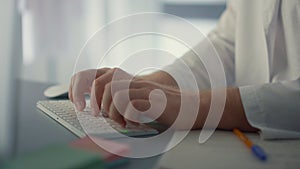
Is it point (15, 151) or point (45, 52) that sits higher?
point (15, 151)

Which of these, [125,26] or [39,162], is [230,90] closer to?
[39,162]

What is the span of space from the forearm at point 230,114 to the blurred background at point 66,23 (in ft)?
4.47

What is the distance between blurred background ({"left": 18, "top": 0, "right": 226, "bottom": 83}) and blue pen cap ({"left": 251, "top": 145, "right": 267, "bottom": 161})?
150cm

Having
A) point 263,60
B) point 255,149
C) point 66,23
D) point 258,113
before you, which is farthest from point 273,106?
point 66,23

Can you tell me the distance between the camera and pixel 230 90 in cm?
74

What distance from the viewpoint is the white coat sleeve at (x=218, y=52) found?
1.04m

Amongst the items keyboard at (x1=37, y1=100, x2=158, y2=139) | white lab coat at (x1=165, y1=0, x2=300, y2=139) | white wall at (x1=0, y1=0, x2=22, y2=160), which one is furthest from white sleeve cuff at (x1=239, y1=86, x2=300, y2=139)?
white wall at (x1=0, y1=0, x2=22, y2=160)

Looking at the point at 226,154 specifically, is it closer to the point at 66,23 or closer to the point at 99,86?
the point at 99,86

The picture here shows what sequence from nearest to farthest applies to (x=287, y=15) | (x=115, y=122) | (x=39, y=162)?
(x=39, y=162) < (x=115, y=122) < (x=287, y=15)

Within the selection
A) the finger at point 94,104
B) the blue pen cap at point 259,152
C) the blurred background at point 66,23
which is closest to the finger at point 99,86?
the finger at point 94,104

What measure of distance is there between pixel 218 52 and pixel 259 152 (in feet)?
1.91

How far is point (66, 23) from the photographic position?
88.2 inches

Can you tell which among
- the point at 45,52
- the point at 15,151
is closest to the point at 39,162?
the point at 15,151

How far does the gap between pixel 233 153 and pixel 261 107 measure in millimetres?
156
